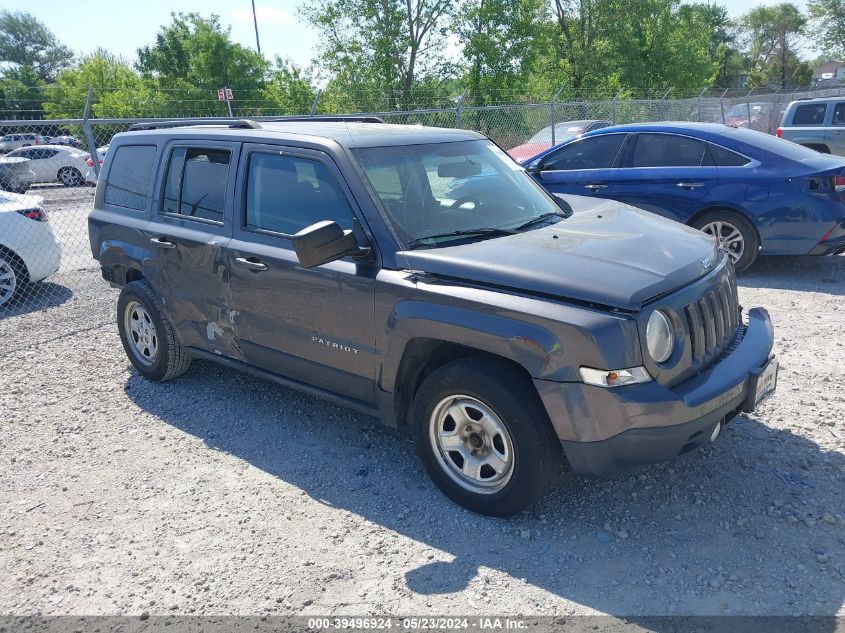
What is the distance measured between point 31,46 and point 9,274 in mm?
84300

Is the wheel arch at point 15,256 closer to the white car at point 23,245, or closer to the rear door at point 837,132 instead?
the white car at point 23,245

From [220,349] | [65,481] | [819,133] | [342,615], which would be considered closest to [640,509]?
[342,615]

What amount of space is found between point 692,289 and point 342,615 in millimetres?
2130

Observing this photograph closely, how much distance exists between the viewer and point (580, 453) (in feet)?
9.93

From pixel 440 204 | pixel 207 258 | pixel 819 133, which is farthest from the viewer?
pixel 819 133

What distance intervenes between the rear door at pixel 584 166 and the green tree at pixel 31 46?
81.7 metres

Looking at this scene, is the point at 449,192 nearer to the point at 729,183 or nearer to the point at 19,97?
the point at 729,183

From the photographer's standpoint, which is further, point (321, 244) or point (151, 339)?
point (151, 339)

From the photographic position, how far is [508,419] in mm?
3146

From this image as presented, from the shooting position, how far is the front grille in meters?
3.19

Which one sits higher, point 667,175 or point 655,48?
point 655,48

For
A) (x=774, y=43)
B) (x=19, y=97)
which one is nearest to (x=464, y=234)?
(x=19, y=97)

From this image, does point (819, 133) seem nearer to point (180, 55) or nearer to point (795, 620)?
point (795, 620)

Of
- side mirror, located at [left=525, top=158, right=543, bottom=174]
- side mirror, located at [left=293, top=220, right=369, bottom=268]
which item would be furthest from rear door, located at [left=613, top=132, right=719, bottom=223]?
side mirror, located at [left=293, top=220, right=369, bottom=268]
